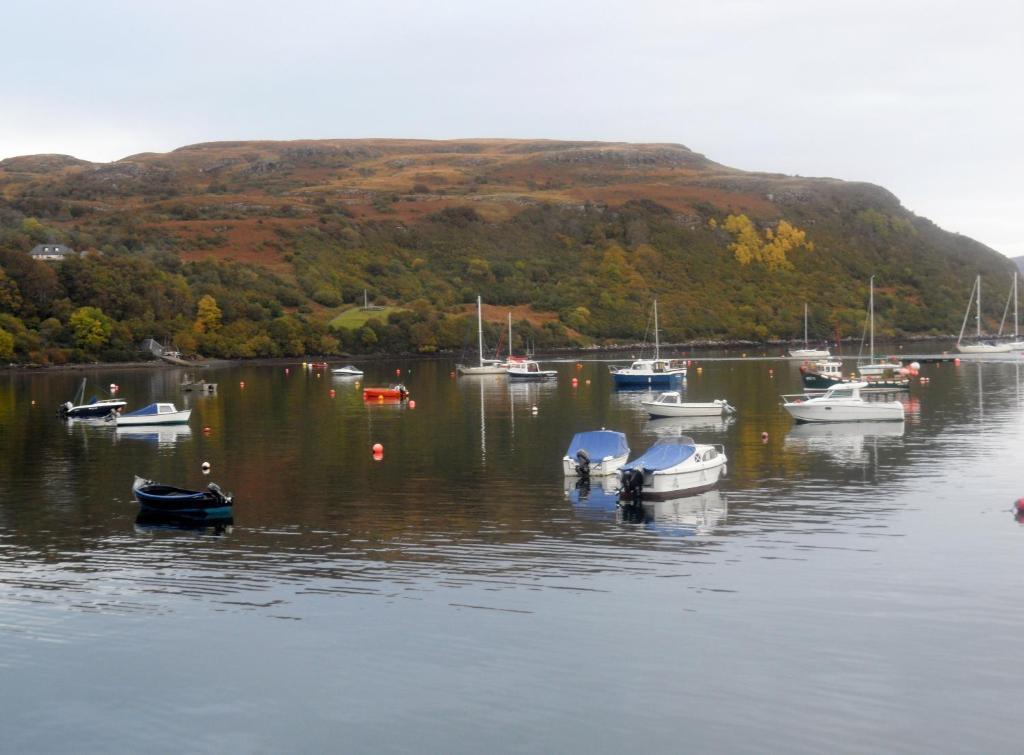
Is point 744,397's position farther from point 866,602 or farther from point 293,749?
point 293,749

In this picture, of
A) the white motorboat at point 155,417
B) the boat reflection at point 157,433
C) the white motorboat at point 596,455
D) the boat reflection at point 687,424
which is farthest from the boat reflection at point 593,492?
the white motorboat at point 155,417

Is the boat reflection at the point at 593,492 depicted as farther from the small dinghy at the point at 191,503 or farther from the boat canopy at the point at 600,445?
the small dinghy at the point at 191,503

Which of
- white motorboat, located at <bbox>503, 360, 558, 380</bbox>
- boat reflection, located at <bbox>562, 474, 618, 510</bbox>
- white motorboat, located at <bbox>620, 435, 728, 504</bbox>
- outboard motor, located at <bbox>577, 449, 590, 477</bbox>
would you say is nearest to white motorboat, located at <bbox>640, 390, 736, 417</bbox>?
boat reflection, located at <bbox>562, 474, 618, 510</bbox>

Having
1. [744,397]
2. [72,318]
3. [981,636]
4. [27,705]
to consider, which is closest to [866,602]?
[981,636]

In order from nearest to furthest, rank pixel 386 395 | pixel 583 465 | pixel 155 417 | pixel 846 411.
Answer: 1. pixel 583 465
2. pixel 846 411
3. pixel 155 417
4. pixel 386 395

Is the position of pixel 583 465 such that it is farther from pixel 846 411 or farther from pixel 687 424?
pixel 846 411

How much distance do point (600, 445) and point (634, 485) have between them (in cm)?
845

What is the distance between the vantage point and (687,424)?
269 ft

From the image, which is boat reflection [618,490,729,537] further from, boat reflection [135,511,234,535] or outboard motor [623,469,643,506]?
boat reflection [135,511,234,535]

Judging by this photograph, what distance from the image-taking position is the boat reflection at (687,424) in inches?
3061

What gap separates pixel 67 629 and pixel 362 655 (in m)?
8.32

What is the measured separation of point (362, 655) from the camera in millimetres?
27969

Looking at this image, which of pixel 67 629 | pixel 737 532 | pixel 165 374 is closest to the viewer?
pixel 67 629

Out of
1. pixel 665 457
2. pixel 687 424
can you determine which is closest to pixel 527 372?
pixel 687 424
